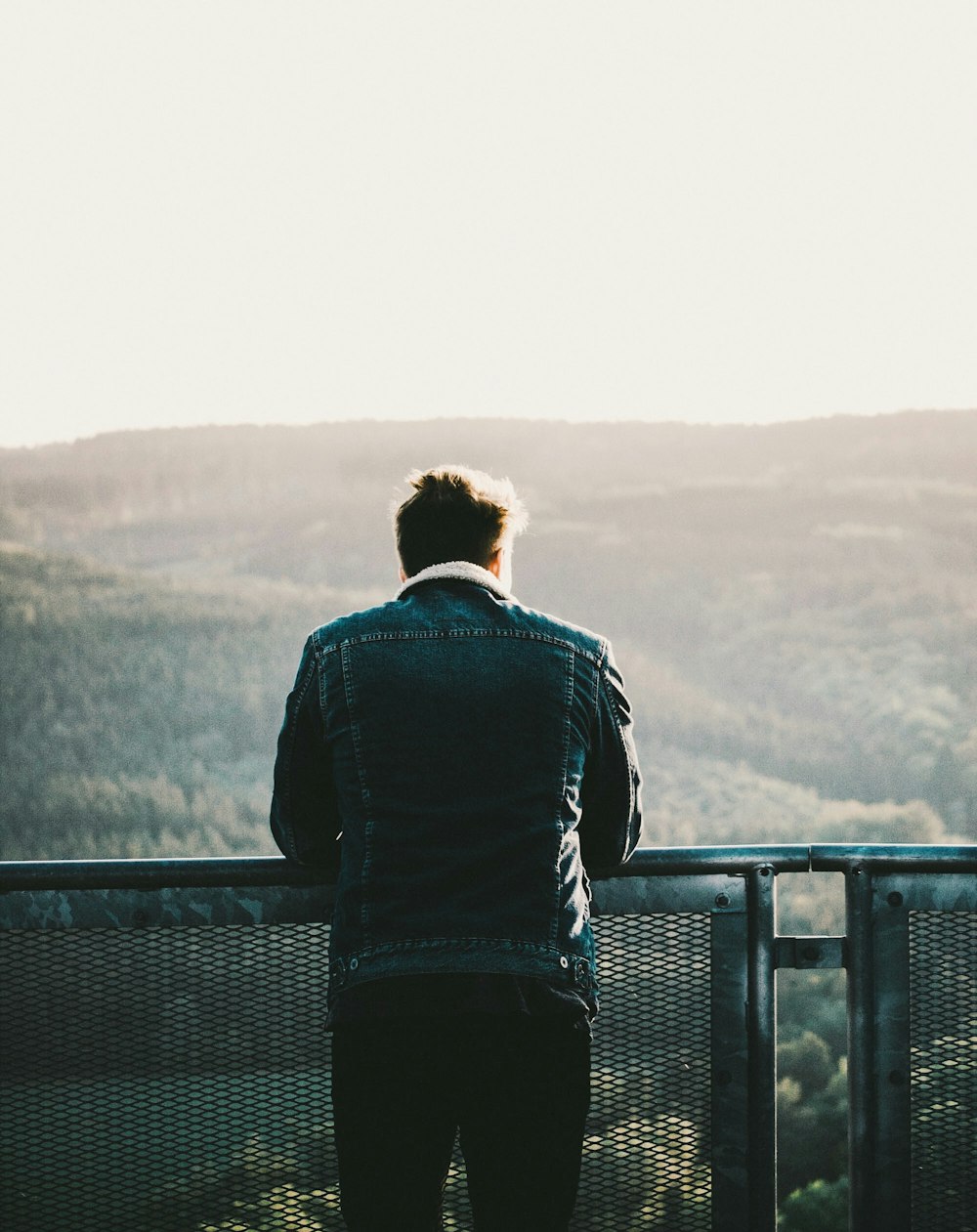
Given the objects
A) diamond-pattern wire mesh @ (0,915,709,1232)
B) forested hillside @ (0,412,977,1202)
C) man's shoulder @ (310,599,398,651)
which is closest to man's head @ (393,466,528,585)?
man's shoulder @ (310,599,398,651)

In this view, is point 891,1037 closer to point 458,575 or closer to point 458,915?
point 458,915

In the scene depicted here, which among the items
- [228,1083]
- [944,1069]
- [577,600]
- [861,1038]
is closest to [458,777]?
[228,1083]

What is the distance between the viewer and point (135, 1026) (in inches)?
79.5

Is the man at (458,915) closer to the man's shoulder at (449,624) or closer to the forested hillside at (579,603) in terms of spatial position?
the man's shoulder at (449,624)

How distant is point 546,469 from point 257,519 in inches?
505

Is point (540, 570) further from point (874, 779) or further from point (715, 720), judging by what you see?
point (874, 779)

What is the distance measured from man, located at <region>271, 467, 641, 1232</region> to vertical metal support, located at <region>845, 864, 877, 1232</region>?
637 millimetres

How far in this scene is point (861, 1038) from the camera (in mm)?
2092

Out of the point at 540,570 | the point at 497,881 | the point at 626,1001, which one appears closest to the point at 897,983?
the point at 626,1001

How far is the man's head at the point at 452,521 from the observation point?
5.82 feet

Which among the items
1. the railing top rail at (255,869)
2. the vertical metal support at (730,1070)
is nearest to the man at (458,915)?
the railing top rail at (255,869)

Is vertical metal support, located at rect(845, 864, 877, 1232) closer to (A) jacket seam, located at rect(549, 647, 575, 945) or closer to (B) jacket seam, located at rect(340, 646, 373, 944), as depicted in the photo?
(A) jacket seam, located at rect(549, 647, 575, 945)

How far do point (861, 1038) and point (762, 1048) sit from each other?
170 millimetres

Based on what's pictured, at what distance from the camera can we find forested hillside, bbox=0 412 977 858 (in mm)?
45156
